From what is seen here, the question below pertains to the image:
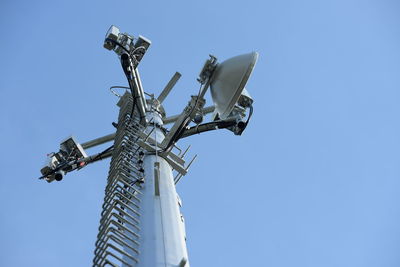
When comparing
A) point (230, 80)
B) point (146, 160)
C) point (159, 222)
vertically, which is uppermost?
point (230, 80)

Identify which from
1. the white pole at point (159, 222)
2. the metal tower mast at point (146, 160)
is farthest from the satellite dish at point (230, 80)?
the white pole at point (159, 222)

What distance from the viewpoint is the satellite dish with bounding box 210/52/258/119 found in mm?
8242

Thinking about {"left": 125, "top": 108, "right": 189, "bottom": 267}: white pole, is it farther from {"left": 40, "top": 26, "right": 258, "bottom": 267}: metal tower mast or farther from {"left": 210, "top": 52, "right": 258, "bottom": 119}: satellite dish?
{"left": 210, "top": 52, "right": 258, "bottom": 119}: satellite dish

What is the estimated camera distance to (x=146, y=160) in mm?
9141

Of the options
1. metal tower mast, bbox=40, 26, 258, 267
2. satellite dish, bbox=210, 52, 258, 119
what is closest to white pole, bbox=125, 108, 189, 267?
metal tower mast, bbox=40, 26, 258, 267

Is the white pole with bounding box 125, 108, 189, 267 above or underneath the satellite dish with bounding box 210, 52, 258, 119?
underneath

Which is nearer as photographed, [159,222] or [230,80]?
[159,222]

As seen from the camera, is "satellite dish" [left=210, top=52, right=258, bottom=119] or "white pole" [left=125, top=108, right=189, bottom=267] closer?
"white pole" [left=125, top=108, right=189, bottom=267]

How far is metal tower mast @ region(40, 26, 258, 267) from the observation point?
21.3ft

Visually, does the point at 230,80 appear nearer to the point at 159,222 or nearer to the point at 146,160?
the point at 146,160

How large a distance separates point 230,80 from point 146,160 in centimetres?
207

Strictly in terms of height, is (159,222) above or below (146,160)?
below

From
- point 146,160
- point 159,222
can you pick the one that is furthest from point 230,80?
point 159,222

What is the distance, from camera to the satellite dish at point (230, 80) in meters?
8.24
